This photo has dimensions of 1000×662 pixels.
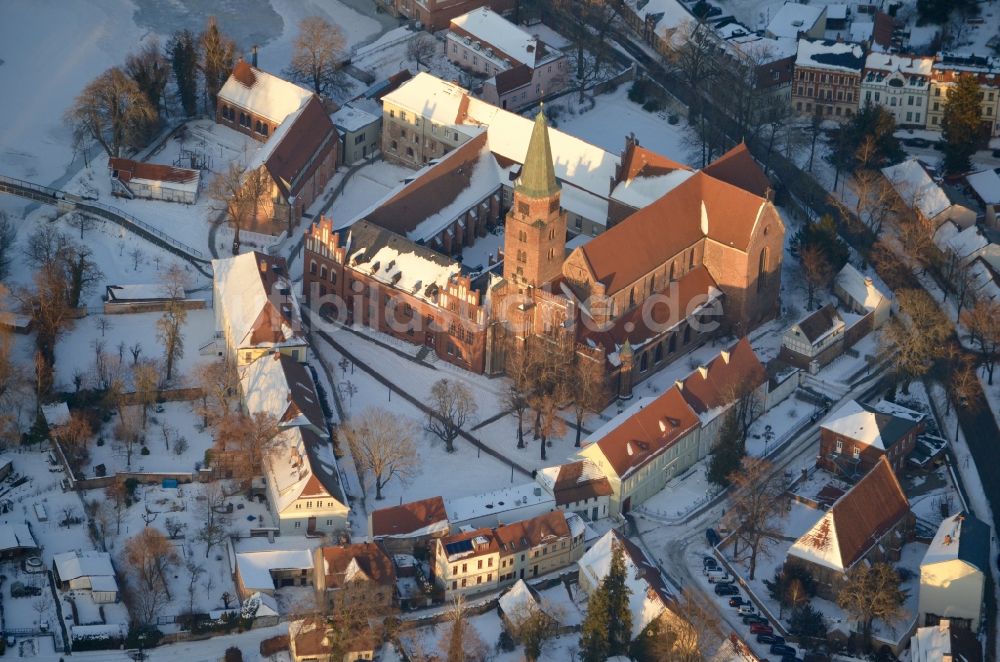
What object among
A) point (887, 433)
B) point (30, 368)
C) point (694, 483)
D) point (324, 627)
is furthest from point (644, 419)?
point (30, 368)

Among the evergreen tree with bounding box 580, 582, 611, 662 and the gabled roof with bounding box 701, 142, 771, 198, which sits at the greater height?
the gabled roof with bounding box 701, 142, 771, 198

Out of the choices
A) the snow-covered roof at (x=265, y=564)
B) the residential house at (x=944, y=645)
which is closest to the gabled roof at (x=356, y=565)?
the snow-covered roof at (x=265, y=564)

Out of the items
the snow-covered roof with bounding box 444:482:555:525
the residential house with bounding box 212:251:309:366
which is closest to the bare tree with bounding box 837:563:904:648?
the snow-covered roof with bounding box 444:482:555:525

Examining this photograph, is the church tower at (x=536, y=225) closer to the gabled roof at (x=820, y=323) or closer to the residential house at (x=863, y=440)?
the gabled roof at (x=820, y=323)

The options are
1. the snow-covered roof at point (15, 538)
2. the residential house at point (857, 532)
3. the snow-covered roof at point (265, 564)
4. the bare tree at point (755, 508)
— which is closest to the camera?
the snow-covered roof at point (265, 564)

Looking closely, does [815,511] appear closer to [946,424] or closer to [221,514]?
[946,424]

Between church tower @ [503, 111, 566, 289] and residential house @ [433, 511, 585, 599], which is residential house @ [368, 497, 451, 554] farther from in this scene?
church tower @ [503, 111, 566, 289]
